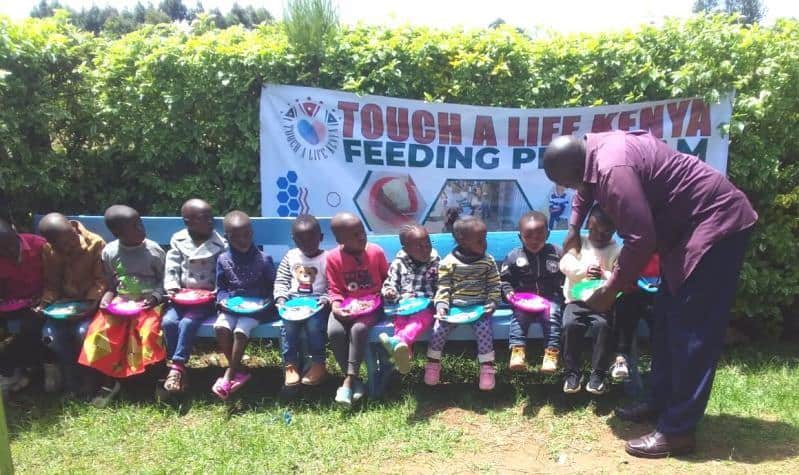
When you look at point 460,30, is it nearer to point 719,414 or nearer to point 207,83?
point 207,83

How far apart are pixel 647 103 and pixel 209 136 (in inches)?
136

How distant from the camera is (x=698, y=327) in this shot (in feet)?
9.74

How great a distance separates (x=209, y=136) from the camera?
475cm

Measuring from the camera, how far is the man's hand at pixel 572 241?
3672 millimetres

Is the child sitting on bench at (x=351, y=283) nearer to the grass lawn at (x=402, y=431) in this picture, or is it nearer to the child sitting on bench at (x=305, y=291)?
the child sitting on bench at (x=305, y=291)

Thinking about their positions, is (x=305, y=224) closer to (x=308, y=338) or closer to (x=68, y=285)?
(x=308, y=338)

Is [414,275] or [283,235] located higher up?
[283,235]

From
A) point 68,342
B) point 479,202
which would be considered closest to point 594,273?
point 479,202

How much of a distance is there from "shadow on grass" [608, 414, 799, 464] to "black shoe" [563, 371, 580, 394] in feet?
0.88

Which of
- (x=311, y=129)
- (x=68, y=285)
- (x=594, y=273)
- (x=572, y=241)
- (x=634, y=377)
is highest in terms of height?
(x=311, y=129)

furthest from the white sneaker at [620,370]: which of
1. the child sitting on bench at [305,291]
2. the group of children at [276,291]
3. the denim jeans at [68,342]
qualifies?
Answer: the denim jeans at [68,342]

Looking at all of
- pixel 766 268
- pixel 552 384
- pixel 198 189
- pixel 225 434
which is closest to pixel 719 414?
pixel 552 384

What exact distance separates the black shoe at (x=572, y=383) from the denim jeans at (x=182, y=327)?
7.66 feet

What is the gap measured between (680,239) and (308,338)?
7.39ft
